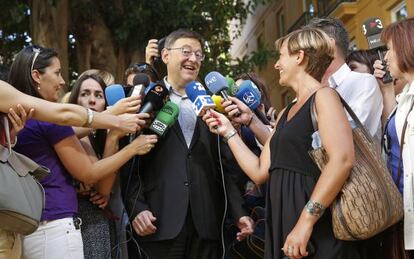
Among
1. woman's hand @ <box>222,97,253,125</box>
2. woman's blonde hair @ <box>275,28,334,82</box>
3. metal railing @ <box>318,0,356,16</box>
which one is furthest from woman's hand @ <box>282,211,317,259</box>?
metal railing @ <box>318,0,356,16</box>

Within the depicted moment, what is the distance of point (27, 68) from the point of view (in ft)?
11.3

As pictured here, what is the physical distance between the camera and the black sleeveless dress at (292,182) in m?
3.03

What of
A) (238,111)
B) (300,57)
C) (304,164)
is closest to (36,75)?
(238,111)

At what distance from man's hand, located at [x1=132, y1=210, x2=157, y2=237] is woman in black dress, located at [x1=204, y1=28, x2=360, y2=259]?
0.73 meters

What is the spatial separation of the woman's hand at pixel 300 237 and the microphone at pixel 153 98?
1.30 metres

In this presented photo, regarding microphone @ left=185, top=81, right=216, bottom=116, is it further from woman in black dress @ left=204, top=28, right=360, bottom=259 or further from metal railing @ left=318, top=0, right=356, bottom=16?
metal railing @ left=318, top=0, right=356, bottom=16

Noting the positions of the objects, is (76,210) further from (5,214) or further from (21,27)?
(21,27)

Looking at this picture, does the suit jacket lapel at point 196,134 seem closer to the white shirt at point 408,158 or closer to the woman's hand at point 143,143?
the woman's hand at point 143,143

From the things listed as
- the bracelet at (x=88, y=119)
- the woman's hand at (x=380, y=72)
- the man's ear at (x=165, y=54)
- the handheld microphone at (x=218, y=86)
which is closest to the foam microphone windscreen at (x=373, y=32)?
the woman's hand at (x=380, y=72)

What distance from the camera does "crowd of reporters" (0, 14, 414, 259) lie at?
9.93 feet

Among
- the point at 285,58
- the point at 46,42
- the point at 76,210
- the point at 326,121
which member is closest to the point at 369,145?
the point at 326,121

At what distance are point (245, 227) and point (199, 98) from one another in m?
0.96

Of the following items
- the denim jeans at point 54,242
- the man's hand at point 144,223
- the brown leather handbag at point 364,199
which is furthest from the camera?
the man's hand at point 144,223

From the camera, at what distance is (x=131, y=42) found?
37.8ft
